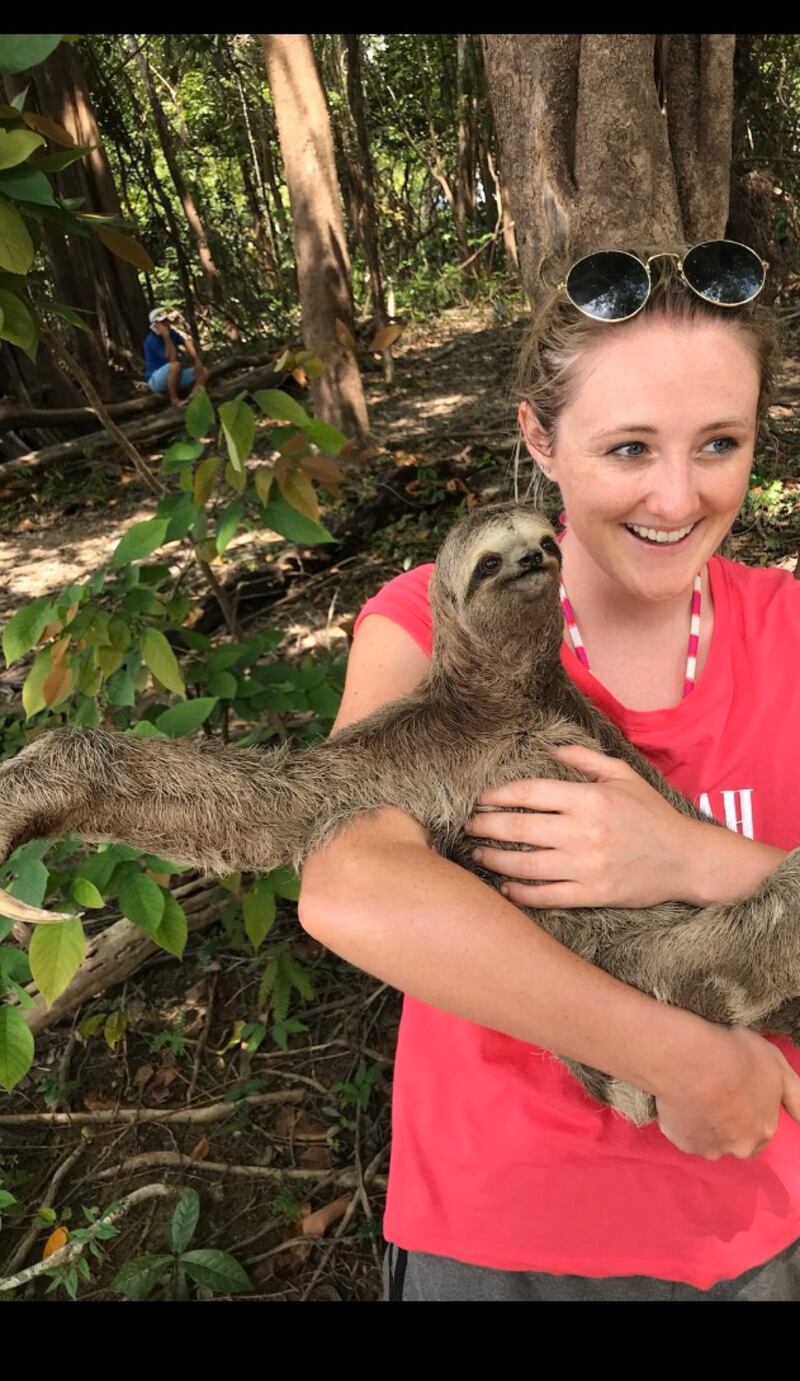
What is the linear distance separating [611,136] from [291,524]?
1.75 m

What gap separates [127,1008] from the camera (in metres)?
4.09

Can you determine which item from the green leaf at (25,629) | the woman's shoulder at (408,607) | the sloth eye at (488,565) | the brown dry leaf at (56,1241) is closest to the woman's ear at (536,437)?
the sloth eye at (488,565)

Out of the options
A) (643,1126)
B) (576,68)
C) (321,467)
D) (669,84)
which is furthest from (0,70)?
(643,1126)

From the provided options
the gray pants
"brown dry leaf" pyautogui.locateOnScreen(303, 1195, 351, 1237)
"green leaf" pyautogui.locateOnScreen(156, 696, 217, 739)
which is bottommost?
"brown dry leaf" pyautogui.locateOnScreen(303, 1195, 351, 1237)

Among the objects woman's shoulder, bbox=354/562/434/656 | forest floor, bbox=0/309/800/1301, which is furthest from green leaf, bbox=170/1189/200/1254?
woman's shoulder, bbox=354/562/434/656

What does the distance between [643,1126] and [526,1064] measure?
0.29 metres

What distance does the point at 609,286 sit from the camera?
225cm

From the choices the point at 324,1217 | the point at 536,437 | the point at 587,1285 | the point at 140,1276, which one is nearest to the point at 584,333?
the point at 536,437

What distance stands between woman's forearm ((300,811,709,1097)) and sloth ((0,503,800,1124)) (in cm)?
27

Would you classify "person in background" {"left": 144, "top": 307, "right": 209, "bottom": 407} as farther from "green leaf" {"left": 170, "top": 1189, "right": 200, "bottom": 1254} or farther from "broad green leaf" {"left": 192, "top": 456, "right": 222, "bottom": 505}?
"green leaf" {"left": 170, "top": 1189, "right": 200, "bottom": 1254}

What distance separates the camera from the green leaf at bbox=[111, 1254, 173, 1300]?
10.0ft

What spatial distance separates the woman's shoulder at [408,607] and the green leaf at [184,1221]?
2120mm

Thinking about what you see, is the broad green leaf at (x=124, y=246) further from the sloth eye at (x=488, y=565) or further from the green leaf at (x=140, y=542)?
the sloth eye at (x=488, y=565)

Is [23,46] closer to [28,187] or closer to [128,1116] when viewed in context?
[28,187]
